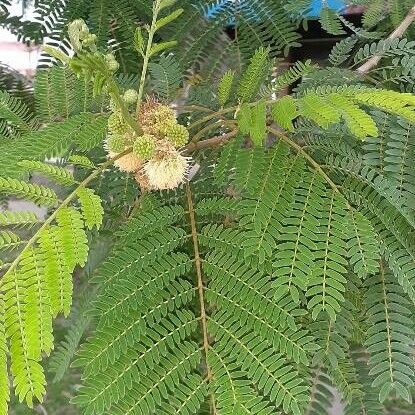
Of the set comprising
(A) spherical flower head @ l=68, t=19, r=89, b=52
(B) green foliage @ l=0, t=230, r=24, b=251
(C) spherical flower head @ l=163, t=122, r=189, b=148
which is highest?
(A) spherical flower head @ l=68, t=19, r=89, b=52

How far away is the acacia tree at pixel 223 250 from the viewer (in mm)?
529

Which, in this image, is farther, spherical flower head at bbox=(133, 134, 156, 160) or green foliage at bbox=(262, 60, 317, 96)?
green foliage at bbox=(262, 60, 317, 96)

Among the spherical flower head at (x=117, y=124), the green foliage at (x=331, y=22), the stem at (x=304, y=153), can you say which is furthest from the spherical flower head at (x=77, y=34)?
the green foliage at (x=331, y=22)

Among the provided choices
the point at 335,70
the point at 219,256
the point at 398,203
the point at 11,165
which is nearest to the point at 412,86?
the point at 335,70

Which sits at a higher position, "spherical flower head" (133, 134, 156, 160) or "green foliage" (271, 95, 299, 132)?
"green foliage" (271, 95, 299, 132)

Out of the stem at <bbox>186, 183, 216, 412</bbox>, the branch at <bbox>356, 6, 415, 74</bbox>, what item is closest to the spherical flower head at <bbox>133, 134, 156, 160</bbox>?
the stem at <bbox>186, 183, 216, 412</bbox>

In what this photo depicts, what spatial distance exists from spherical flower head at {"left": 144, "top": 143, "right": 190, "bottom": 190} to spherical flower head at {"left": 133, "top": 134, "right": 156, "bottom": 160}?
0.05 ft

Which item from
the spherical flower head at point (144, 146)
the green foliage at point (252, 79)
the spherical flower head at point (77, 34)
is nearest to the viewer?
the spherical flower head at point (77, 34)

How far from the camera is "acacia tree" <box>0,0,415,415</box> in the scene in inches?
20.8

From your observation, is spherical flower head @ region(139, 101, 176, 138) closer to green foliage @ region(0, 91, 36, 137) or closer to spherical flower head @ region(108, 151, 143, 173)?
spherical flower head @ region(108, 151, 143, 173)

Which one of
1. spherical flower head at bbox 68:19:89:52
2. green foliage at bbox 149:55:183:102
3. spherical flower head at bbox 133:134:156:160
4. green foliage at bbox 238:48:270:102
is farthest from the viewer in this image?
green foliage at bbox 149:55:183:102

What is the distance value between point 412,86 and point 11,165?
50 cm

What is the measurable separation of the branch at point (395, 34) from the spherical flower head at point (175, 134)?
32 cm

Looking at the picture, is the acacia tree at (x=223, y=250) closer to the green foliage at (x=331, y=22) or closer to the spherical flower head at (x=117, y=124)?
the spherical flower head at (x=117, y=124)
